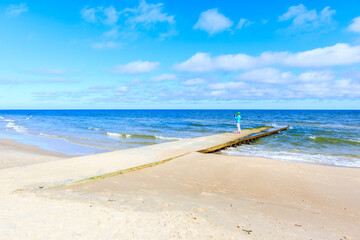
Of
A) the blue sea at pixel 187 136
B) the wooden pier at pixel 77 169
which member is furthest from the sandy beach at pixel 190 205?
the blue sea at pixel 187 136

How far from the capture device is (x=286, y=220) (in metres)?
4.75

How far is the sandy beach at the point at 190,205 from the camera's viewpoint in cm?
398

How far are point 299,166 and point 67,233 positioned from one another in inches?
366

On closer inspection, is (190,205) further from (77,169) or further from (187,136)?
(187,136)

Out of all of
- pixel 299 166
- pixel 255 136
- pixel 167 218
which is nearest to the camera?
pixel 167 218

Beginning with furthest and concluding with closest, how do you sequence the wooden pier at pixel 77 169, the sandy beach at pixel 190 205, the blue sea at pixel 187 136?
the blue sea at pixel 187 136 → the wooden pier at pixel 77 169 → the sandy beach at pixel 190 205

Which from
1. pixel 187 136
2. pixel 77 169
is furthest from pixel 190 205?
A: pixel 187 136

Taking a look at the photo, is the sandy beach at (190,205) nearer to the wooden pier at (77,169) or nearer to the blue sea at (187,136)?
the wooden pier at (77,169)

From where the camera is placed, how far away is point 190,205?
5363mm

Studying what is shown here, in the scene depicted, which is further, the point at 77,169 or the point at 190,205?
the point at 77,169

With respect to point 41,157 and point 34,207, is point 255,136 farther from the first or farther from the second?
point 34,207

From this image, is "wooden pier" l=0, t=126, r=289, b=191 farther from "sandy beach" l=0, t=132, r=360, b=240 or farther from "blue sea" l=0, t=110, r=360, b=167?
"blue sea" l=0, t=110, r=360, b=167

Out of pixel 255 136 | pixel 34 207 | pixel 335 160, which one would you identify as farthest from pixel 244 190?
pixel 255 136

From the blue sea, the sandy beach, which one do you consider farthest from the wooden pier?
the blue sea
